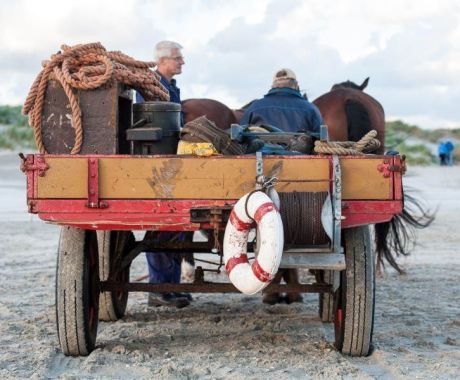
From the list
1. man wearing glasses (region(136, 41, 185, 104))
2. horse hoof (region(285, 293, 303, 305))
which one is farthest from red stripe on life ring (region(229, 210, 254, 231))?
man wearing glasses (region(136, 41, 185, 104))

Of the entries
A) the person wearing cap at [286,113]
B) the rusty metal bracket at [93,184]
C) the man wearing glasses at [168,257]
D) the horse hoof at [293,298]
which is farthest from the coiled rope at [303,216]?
the horse hoof at [293,298]

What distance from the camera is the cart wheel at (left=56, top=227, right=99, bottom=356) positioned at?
5.15m

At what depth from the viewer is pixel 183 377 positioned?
4.78 meters

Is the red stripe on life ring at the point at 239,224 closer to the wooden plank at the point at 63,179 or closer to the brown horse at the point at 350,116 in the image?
the wooden plank at the point at 63,179

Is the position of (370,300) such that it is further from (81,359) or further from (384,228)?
(384,228)

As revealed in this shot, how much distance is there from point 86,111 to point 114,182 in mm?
707

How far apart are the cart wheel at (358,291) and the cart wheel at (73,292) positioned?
146 cm

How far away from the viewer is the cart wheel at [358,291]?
5.12 metres

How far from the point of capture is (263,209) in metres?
4.42

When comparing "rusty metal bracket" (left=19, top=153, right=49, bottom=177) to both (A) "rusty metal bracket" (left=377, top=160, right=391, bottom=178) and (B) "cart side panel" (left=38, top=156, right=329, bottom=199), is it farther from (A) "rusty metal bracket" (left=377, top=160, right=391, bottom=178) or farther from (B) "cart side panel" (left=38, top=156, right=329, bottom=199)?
(A) "rusty metal bracket" (left=377, top=160, right=391, bottom=178)

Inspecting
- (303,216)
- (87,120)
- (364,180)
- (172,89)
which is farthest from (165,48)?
(303,216)

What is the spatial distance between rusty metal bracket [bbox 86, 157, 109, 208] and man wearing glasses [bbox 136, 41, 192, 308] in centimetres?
208

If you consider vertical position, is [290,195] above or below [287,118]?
below

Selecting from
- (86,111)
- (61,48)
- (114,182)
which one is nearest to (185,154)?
(114,182)
